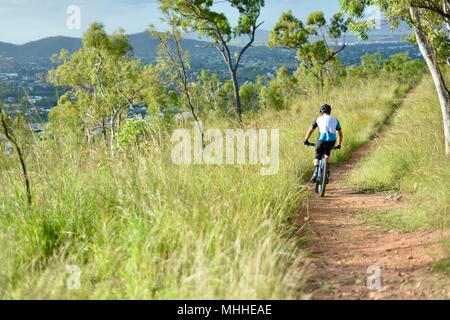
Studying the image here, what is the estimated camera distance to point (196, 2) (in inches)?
1024

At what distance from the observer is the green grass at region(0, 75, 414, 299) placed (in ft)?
11.8

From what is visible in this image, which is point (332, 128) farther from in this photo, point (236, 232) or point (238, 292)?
point (238, 292)

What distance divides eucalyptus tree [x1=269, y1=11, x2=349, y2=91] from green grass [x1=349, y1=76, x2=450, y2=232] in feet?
76.9

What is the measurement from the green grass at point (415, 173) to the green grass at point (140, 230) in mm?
1402

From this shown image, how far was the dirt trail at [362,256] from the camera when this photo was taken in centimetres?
414

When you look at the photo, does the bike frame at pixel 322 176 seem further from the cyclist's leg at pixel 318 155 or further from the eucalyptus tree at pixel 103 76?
the eucalyptus tree at pixel 103 76

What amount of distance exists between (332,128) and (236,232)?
4.86 metres

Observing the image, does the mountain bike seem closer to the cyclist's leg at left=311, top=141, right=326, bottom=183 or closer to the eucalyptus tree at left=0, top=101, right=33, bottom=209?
the cyclist's leg at left=311, top=141, right=326, bottom=183

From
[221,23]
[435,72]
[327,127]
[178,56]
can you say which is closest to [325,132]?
[327,127]

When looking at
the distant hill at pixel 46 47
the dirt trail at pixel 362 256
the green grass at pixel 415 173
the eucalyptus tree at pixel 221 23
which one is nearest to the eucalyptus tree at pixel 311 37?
the eucalyptus tree at pixel 221 23

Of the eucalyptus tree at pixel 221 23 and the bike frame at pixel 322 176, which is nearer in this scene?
the bike frame at pixel 322 176

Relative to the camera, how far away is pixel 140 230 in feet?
14.0

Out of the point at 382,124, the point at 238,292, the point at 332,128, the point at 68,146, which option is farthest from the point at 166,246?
the point at 382,124

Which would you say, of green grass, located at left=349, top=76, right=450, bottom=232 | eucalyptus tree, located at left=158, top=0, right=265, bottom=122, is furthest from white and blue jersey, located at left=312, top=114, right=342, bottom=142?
eucalyptus tree, located at left=158, top=0, right=265, bottom=122
